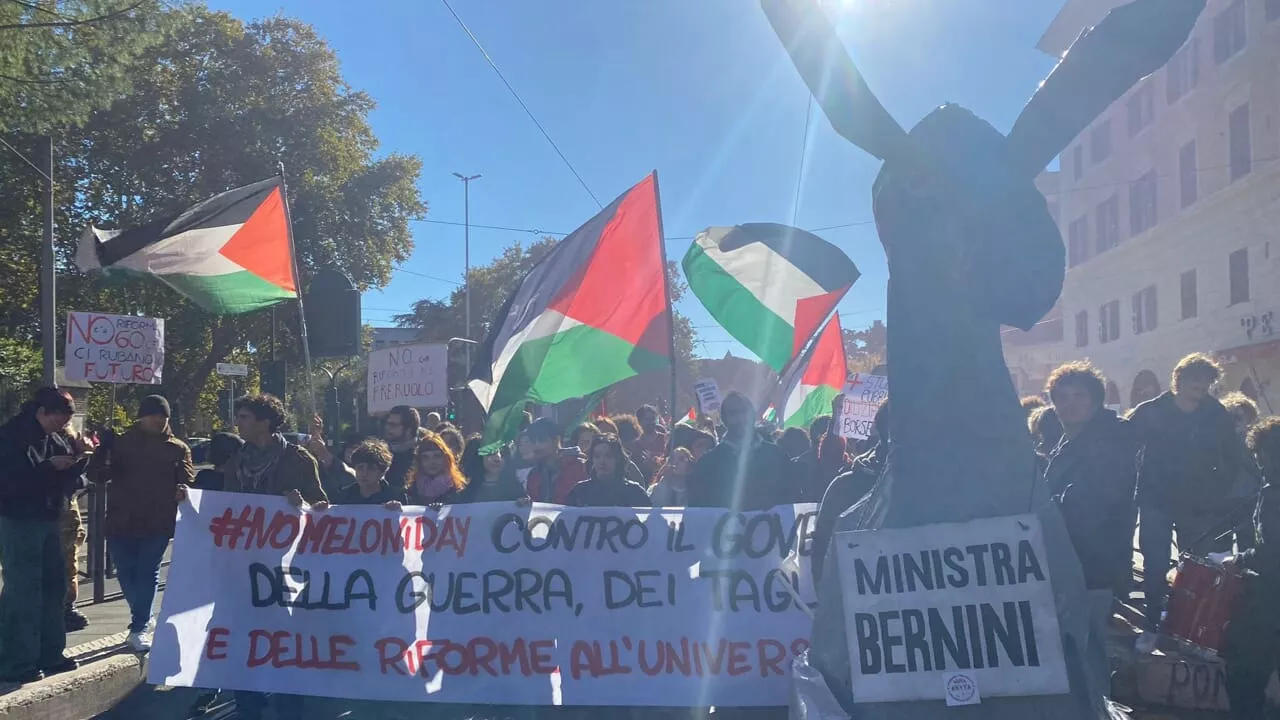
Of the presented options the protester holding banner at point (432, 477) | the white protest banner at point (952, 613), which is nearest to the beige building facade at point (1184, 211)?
the protester holding banner at point (432, 477)

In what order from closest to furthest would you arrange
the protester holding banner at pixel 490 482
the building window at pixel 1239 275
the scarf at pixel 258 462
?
1. the scarf at pixel 258 462
2. the protester holding banner at pixel 490 482
3. the building window at pixel 1239 275

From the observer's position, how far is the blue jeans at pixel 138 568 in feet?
19.6

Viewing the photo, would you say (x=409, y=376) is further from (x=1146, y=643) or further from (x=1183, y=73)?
(x=1183, y=73)

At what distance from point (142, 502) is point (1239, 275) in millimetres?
22524

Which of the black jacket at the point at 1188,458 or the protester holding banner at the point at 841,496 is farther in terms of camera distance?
the black jacket at the point at 1188,458

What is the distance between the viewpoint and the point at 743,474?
534 cm

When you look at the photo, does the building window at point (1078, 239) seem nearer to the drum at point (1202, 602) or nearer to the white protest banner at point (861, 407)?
the white protest banner at point (861, 407)

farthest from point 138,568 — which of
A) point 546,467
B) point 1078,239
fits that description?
point 1078,239

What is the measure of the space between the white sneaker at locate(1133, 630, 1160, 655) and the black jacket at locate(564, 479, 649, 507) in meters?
2.81

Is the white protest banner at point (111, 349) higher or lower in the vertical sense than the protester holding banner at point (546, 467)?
higher

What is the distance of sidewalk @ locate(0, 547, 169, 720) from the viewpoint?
16.0 ft

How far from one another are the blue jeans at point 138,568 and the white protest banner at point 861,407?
22.8 feet

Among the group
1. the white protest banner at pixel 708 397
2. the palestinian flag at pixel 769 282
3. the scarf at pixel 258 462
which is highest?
the palestinian flag at pixel 769 282

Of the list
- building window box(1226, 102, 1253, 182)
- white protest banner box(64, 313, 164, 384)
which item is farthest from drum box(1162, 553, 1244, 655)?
building window box(1226, 102, 1253, 182)
